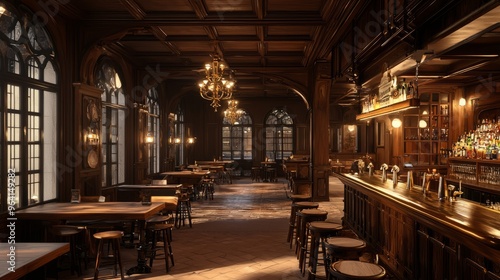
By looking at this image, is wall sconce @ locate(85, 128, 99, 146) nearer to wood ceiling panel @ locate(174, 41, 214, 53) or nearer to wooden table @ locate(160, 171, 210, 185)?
wood ceiling panel @ locate(174, 41, 214, 53)

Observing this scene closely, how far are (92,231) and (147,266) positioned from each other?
1.30 meters

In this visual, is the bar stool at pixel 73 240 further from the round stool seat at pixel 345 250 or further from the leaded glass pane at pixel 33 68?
the round stool seat at pixel 345 250

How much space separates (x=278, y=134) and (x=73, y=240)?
16.4m

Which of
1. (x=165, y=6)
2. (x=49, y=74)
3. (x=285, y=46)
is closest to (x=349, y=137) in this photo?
(x=285, y=46)

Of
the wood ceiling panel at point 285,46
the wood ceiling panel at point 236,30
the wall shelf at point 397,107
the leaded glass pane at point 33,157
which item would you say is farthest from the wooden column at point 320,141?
the leaded glass pane at point 33,157

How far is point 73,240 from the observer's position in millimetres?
5523

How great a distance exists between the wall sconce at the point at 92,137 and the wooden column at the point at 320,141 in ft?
19.9

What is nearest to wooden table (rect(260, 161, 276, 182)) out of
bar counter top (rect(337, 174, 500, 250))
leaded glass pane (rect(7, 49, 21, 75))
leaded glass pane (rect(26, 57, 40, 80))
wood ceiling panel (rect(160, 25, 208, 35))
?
wood ceiling panel (rect(160, 25, 208, 35))

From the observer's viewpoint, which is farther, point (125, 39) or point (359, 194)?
point (125, 39)

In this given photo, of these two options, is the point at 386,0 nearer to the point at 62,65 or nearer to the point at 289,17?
the point at 289,17

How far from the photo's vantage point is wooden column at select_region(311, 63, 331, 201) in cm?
1186

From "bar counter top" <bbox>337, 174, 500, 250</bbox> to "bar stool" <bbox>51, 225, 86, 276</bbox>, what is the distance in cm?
384

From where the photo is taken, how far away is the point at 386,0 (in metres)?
5.15

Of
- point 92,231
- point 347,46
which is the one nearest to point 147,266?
point 92,231
